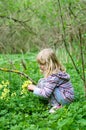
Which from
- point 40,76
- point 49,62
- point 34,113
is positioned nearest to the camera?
point 34,113

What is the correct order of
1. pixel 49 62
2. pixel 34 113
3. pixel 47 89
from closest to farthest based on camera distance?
pixel 34 113 → pixel 47 89 → pixel 49 62

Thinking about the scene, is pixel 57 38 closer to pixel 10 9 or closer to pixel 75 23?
pixel 10 9

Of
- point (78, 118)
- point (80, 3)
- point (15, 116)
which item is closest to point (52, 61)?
point (15, 116)

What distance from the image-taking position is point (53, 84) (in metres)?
6.23

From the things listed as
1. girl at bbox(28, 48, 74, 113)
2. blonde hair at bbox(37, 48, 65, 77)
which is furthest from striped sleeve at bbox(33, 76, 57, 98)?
blonde hair at bbox(37, 48, 65, 77)

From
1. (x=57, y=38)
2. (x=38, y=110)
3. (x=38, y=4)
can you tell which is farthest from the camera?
(x=38, y=4)

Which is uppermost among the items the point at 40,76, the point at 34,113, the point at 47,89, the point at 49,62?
the point at 49,62

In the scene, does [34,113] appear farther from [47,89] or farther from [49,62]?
[49,62]

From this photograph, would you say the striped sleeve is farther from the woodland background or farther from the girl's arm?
the woodland background

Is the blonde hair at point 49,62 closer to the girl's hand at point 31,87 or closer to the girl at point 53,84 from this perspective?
the girl at point 53,84

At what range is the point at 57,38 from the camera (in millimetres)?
11578

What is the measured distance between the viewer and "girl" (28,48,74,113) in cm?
622

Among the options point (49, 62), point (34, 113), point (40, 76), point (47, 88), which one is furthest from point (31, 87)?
point (40, 76)

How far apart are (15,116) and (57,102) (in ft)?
3.19
